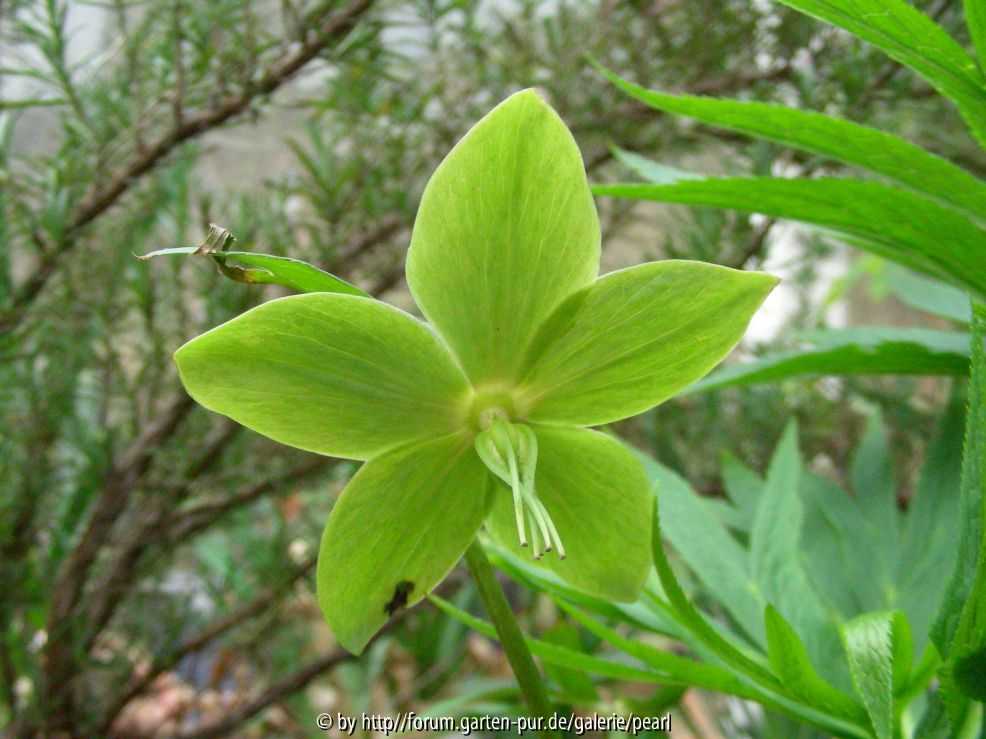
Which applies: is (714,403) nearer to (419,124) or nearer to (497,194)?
(419,124)

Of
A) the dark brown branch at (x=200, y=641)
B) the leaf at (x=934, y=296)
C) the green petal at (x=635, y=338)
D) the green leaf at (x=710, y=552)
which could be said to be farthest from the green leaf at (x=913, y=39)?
the dark brown branch at (x=200, y=641)

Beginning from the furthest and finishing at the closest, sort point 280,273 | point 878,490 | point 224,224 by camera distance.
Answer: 1. point 224,224
2. point 878,490
3. point 280,273

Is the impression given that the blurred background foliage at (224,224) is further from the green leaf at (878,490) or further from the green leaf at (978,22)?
the green leaf at (978,22)

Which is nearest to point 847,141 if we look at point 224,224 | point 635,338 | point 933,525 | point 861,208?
point 861,208

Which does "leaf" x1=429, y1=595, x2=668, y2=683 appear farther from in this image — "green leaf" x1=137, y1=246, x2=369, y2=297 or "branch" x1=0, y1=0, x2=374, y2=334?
"branch" x1=0, y1=0, x2=374, y2=334

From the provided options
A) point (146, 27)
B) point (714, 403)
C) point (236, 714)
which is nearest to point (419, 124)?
point (146, 27)

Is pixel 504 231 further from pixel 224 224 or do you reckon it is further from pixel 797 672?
pixel 224 224

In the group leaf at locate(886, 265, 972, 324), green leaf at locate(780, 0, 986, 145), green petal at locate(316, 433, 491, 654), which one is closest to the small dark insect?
green petal at locate(316, 433, 491, 654)
